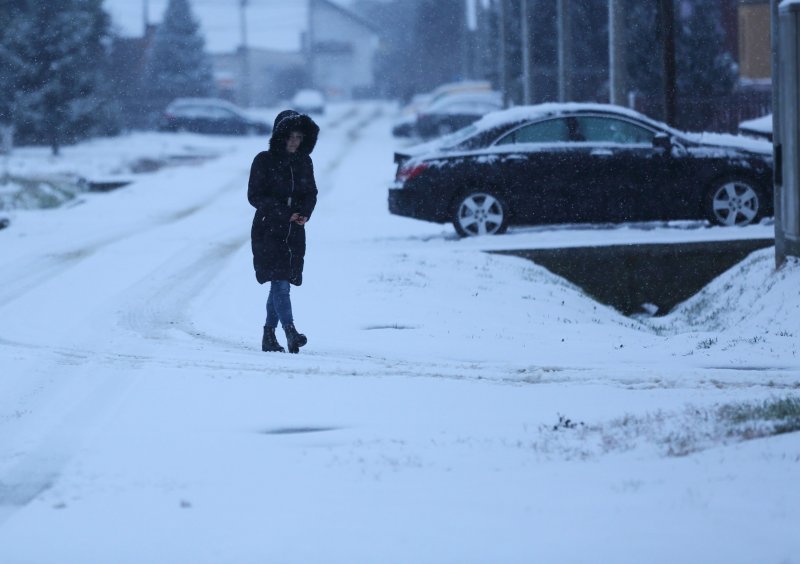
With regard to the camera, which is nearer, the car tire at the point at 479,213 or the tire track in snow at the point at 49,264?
the tire track in snow at the point at 49,264

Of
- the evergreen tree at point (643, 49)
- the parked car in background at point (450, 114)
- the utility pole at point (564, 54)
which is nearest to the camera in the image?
the utility pole at point (564, 54)

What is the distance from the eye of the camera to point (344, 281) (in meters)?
12.8

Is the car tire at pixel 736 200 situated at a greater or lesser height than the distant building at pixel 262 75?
lesser

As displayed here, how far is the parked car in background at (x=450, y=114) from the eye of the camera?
39.9 m

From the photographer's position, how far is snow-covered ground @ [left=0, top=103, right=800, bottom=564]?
17.4ft

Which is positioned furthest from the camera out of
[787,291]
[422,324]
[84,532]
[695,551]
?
[787,291]

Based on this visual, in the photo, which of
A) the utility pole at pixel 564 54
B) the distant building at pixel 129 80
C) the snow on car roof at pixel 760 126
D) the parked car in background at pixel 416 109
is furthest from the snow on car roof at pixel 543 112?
the distant building at pixel 129 80

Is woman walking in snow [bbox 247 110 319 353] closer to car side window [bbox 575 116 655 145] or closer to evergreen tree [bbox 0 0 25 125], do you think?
car side window [bbox 575 116 655 145]

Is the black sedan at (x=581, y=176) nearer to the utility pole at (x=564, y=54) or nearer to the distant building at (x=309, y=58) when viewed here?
the utility pole at (x=564, y=54)

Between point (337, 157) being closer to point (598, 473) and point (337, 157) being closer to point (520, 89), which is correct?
point (520, 89)

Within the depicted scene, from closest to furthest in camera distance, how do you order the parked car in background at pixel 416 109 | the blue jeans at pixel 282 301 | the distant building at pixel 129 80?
the blue jeans at pixel 282 301, the parked car in background at pixel 416 109, the distant building at pixel 129 80

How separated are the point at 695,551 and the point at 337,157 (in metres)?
30.3

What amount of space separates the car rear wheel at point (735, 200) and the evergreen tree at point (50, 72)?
98.7ft

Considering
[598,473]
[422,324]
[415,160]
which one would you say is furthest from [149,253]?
[598,473]
